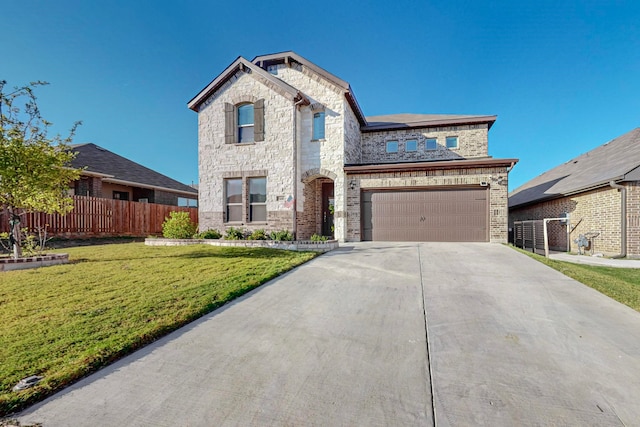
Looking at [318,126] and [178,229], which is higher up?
[318,126]

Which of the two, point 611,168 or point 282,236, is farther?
point 611,168

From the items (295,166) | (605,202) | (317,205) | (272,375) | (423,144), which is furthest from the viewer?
(423,144)

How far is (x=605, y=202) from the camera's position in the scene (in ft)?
34.1

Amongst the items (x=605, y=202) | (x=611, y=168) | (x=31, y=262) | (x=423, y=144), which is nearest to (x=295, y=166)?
(x=423, y=144)

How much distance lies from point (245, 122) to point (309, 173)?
3667mm

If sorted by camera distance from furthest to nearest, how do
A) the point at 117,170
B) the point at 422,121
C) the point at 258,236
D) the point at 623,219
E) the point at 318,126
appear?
the point at 117,170 → the point at 422,121 → the point at 318,126 → the point at 258,236 → the point at 623,219

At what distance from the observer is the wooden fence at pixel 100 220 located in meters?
11.4

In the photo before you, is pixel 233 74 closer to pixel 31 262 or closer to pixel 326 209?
pixel 326 209

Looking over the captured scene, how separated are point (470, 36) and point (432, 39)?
1840 mm

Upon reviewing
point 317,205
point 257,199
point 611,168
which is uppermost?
point 611,168

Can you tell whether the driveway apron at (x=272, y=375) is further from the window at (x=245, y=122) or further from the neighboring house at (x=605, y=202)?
the neighboring house at (x=605, y=202)

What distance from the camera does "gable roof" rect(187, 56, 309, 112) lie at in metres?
11.3

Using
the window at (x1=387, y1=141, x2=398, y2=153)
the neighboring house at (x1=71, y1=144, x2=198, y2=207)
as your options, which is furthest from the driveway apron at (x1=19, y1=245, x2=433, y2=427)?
the neighboring house at (x1=71, y1=144, x2=198, y2=207)

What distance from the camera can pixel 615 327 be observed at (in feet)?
10.5
